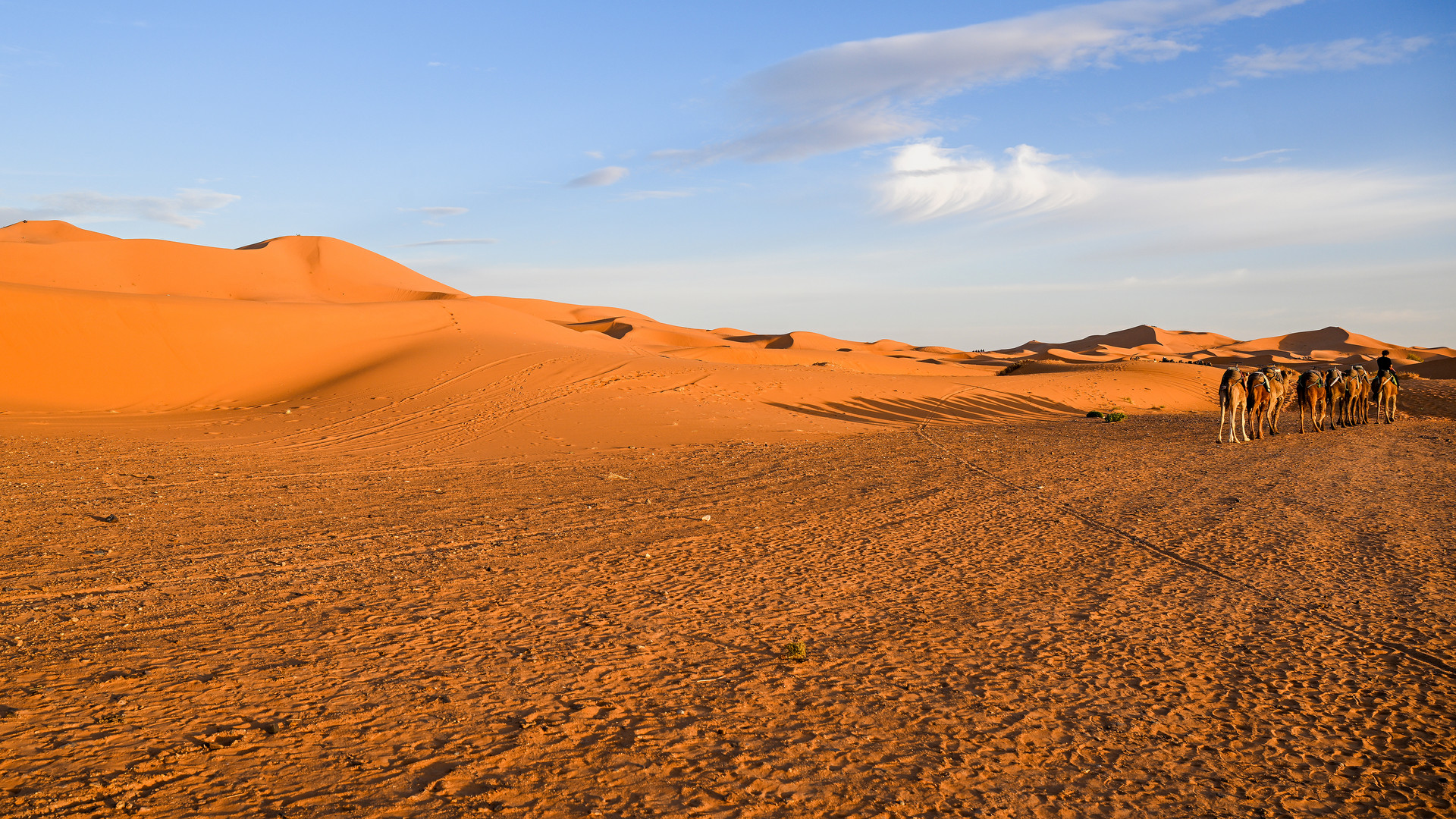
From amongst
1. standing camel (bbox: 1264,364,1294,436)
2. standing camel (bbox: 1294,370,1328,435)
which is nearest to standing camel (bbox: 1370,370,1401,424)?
standing camel (bbox: 1294,370,1328,435)

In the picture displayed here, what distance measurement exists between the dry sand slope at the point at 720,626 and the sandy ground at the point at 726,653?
0.03m

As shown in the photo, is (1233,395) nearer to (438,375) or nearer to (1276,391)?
(1276,391)

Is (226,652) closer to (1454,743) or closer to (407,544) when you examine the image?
(407,544)

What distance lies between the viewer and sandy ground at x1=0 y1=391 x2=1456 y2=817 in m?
4.04

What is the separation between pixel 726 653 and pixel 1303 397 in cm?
1824

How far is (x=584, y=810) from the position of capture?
12.5ft

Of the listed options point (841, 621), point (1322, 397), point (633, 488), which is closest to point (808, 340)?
point (1322, 397)

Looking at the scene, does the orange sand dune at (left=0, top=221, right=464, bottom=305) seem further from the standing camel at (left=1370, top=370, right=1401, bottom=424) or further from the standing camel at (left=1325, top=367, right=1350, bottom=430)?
the standing camel at (left=1370, top=370, right=1401, bottom=424)

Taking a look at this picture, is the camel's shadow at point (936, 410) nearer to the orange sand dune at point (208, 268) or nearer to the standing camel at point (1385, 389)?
the standing camel at point (1385, 389)

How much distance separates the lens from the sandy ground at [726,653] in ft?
13.3

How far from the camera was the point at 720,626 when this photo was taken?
634 centimetres

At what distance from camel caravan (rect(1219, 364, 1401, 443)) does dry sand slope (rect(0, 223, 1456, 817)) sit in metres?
1.19

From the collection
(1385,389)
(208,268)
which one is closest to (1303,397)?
(1385,389)

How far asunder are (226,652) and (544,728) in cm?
243
